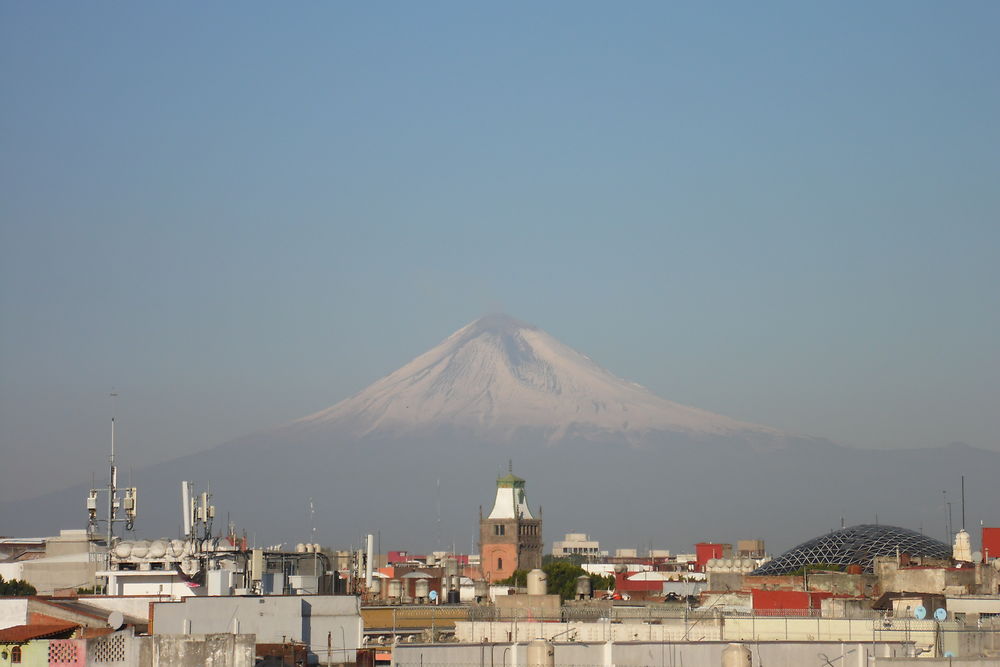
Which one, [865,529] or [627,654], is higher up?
[865,529]

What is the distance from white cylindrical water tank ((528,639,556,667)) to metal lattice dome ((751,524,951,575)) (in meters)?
66.4

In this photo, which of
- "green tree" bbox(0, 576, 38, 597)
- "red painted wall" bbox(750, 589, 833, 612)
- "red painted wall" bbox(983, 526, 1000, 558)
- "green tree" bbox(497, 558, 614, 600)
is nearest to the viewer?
"red painted wall" bbox(750, 589, 833, 612)

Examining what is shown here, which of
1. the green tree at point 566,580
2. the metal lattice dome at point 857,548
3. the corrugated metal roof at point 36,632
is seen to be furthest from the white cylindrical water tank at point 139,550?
the green tree at point 566,580

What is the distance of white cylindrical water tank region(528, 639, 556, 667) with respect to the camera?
113 ft

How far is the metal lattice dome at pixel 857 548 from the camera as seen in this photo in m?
102

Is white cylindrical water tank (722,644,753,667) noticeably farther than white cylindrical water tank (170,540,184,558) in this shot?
No

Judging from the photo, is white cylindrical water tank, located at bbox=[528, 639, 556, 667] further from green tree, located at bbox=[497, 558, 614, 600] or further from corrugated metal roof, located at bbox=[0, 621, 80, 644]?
green tree, located at bbox=[497, 558, 614, 600]

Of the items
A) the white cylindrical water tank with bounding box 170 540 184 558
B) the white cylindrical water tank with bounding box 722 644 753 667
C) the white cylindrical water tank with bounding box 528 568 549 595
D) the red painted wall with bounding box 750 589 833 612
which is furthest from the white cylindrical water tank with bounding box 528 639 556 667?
the white cylindrical water tank with bounding box 170 540 184 558

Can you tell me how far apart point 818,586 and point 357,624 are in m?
41.1

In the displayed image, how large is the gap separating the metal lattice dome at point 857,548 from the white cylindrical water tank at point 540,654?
218 feet

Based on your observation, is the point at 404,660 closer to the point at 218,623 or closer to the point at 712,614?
the point at 218,623

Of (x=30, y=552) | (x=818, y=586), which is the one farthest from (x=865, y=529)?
(x=30, y=552)

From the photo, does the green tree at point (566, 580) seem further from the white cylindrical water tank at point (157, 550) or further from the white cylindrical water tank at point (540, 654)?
the white cylindrical water tank at point (540, 654)

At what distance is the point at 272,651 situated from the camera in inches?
1506
